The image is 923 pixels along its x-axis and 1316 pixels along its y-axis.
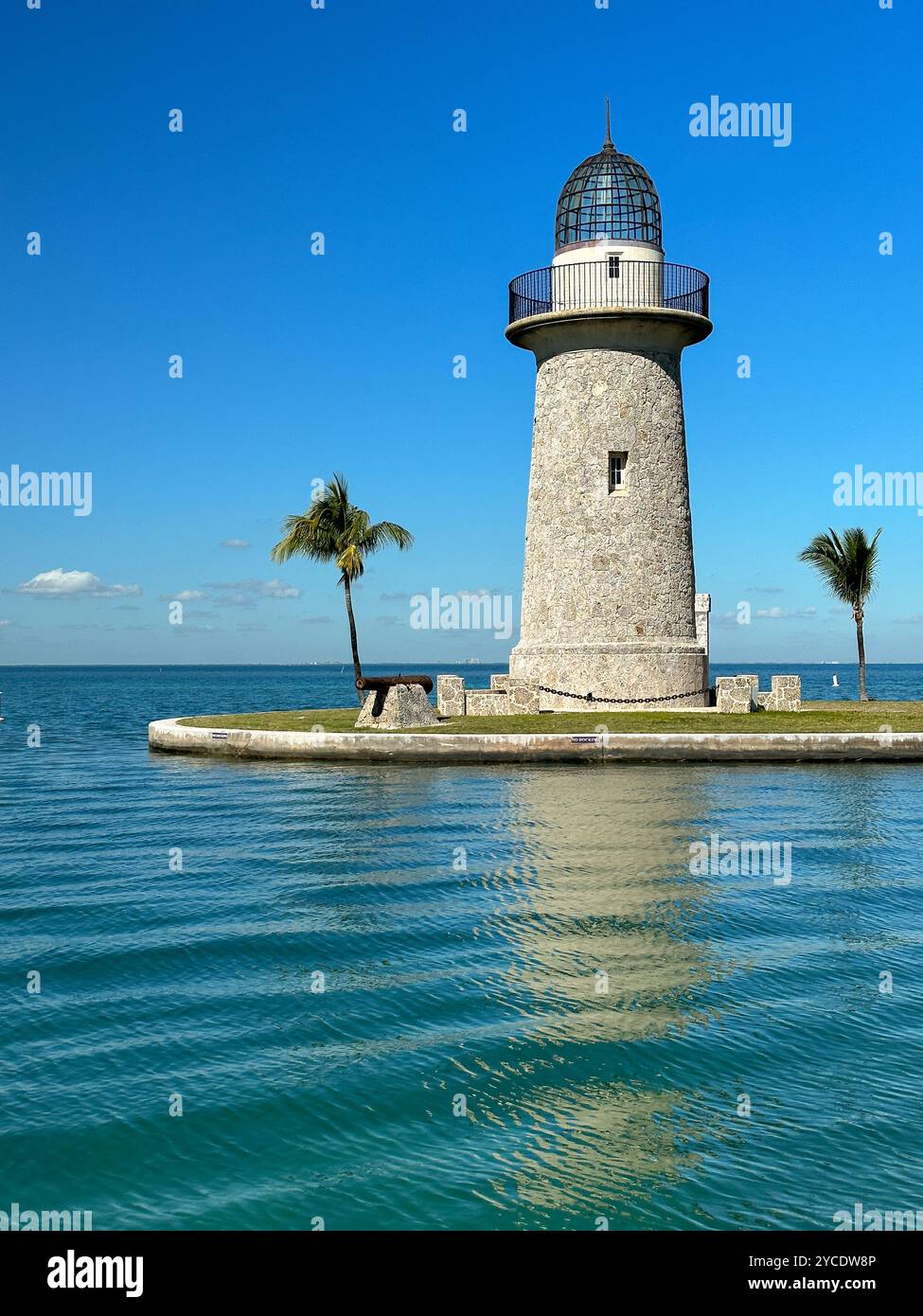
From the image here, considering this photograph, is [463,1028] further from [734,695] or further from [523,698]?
[734,695]

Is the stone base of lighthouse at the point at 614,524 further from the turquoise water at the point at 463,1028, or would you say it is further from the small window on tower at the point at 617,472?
the turquoise water at the point at 463,1028

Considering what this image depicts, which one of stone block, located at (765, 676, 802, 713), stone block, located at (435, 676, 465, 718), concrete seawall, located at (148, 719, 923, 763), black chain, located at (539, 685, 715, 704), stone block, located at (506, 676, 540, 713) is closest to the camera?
concrete seawall, located at (148, 719, 923, 763)

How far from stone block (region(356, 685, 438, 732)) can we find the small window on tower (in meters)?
8.17

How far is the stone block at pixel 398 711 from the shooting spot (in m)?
26.6

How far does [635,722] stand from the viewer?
26594 mm

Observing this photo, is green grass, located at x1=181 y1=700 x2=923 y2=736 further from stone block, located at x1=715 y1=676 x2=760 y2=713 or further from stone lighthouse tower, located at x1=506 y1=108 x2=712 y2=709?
stone lighthouse tower, located at x1=506 y1=108 x2=712 y2=709

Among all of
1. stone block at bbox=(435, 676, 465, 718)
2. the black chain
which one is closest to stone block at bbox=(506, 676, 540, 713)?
stone block at bbox=(435, 676, 465, 718)

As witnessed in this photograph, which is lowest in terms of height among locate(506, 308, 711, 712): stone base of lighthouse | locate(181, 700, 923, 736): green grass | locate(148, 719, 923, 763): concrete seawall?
locate(148, 719, 923, 763): concrete seawall

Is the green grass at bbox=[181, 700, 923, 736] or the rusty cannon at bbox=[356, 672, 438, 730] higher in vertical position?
the rusty cannon at bbox=[356, 672, 438, 730]

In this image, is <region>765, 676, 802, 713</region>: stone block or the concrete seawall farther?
<region>765, 676, 802, 713</region>: stone block

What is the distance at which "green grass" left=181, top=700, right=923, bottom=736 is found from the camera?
2545cm
